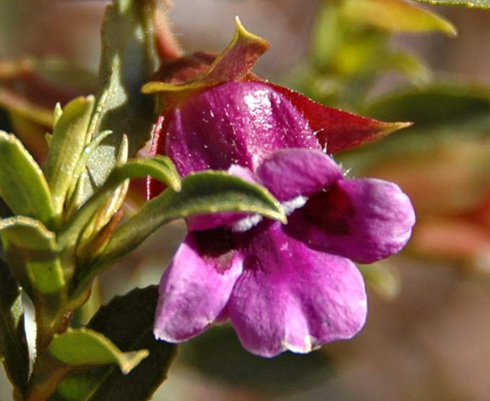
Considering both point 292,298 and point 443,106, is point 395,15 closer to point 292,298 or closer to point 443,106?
point 443,106

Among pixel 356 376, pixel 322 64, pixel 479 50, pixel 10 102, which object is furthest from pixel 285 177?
pixel 479 50

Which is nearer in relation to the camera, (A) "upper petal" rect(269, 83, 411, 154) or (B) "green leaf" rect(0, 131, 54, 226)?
(B) "green leaf" rect(0, 131, 54, 226)

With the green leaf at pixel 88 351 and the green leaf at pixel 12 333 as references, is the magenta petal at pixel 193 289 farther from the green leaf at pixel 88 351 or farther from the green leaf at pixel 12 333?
the green leaf at pixel 12 333

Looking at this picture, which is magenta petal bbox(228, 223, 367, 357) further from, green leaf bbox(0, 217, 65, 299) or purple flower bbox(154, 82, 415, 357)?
green leaf bbox(0, 217, 65, 299)

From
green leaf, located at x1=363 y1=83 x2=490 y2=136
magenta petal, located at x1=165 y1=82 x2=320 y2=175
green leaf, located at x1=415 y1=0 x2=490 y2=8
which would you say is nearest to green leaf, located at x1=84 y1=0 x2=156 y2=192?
magenta petal, located at x1=165 y1=82 x2=320 y2=175

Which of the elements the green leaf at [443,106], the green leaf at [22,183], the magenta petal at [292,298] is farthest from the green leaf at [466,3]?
the green leaf at [443,106]

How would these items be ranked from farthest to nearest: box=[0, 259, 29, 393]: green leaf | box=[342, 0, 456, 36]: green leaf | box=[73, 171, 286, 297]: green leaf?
1. box=[342, 0, 456, 36]: green leaf
2. box=[0, 259, 29, 393]: green leaf
3. box=[73, 171, 286, 297]: green leaf

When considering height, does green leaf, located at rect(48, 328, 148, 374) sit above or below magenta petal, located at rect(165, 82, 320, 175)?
below

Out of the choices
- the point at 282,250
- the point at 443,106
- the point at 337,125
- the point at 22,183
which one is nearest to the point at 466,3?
the point at 337,125
